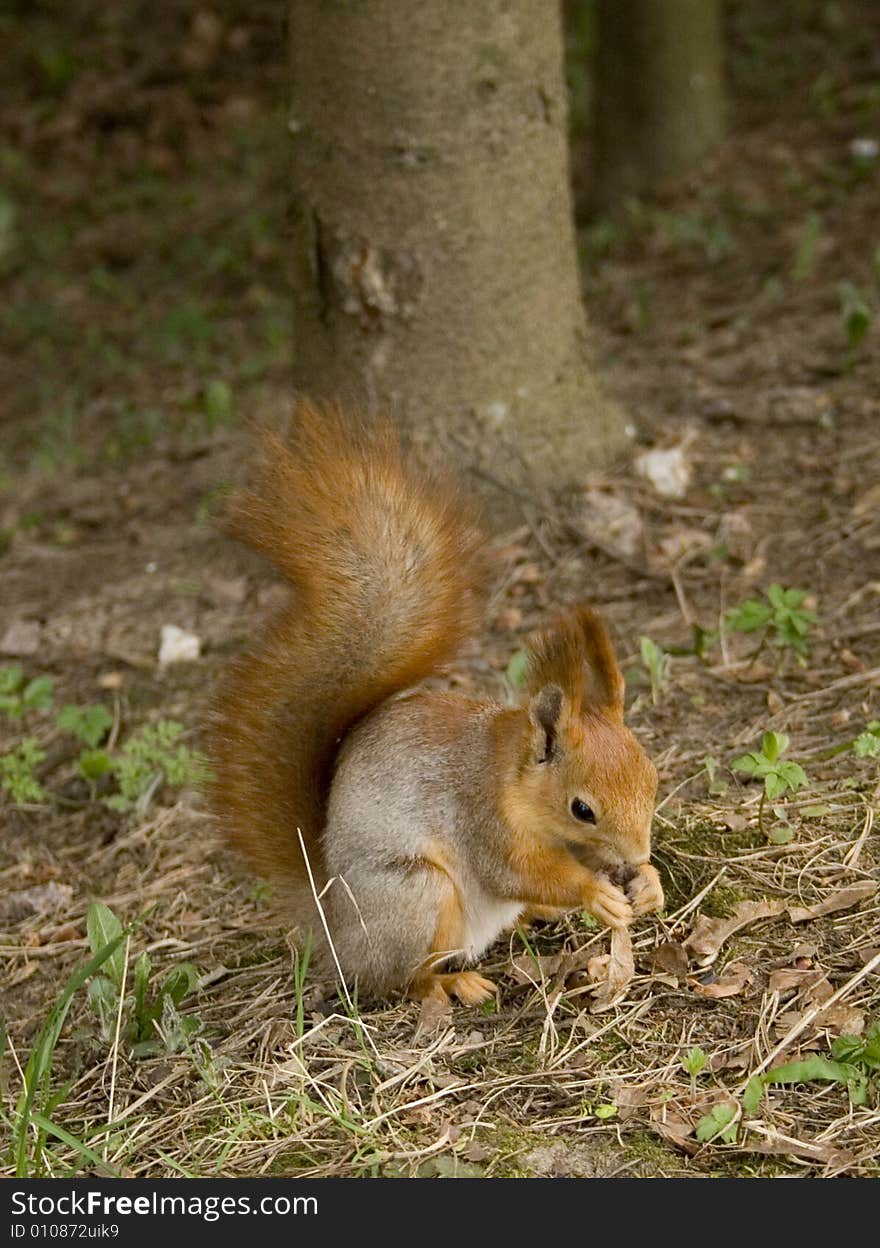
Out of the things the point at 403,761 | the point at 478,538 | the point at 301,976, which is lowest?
the point at 301,976

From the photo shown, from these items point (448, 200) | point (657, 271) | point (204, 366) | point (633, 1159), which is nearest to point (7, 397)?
point (204, 366)

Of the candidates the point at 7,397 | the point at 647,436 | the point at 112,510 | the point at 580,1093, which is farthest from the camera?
the point at 7,397

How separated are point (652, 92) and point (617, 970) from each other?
4.45 m

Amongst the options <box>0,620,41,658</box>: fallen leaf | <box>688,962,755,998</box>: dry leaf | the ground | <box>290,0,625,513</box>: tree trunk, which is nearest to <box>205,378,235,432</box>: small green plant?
the ground

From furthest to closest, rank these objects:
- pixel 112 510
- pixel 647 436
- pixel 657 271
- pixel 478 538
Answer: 1. pixel 657 271
2. pixel 112 510
3. pixel 647 436
4. pixel 478 538

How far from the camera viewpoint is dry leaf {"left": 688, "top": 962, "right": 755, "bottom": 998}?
2184 mm

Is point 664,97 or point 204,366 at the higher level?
point 664,97

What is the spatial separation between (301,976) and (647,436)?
2.13 metres

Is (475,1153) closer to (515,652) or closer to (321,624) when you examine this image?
(321,624)

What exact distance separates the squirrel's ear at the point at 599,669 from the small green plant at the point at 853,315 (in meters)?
2.12

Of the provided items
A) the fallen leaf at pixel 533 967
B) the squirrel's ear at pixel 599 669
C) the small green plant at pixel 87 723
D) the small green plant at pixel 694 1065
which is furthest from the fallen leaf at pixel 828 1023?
the small green plant at pixel 87 723

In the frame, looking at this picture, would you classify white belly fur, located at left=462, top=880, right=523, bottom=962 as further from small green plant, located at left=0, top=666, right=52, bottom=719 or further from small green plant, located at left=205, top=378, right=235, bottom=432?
small green plant, located at left=205, top=378, right=235, bottom=432

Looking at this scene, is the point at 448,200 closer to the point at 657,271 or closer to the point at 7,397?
the point at 657,271

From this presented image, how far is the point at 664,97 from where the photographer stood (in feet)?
19.2
